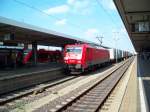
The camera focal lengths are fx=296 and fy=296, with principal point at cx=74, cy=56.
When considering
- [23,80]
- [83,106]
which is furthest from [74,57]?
[83,106]

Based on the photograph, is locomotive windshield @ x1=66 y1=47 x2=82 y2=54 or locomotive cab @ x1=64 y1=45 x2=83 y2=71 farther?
locomotive windshield @ x1=66 y1=47 x2=82 y2=54

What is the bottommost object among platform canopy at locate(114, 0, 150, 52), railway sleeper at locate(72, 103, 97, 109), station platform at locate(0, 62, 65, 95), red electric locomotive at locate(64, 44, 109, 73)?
railway sleeper at locate(72, 103, 97, 109)

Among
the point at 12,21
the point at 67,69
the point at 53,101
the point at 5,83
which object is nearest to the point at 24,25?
the point at 12,21

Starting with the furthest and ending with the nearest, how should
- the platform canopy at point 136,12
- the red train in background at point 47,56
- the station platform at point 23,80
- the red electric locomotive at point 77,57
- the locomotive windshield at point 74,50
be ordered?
the red train in background at point 47,56 → the locomotive windshield at point 74,50 → the red electric locomotive at point 77,57 → the platform canopy at point 136,12 → the station platform at point 23,80

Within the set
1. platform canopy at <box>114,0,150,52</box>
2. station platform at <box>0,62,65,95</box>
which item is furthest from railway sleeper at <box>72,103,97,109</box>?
platform canopy at <box>114,0,150,52</box>

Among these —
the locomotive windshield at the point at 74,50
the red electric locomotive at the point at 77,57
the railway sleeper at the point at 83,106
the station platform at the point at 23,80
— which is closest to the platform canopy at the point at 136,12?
the red electric locomotive at the point at 77,57

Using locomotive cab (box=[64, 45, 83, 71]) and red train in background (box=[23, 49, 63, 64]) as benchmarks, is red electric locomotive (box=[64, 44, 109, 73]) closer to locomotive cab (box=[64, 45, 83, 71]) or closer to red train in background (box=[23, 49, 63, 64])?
locomotive cab (box=[64, 45, 83, 71])

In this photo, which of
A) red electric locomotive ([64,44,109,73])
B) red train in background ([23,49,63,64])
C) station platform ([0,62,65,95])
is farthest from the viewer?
red train in background ([23,49,63,64])

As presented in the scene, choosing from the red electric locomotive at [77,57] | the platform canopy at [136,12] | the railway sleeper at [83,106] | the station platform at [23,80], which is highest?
the platform canopy at [136,12]

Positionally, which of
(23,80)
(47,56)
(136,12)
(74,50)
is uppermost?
(136,12)

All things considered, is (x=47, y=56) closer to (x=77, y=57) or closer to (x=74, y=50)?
(x=74, y=50)

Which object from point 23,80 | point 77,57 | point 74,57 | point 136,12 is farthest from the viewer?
point 74,57

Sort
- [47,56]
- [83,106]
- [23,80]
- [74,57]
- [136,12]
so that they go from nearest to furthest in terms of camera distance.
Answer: [83,106]
[23,80]
[136,12]
[74,57]
[47,56]

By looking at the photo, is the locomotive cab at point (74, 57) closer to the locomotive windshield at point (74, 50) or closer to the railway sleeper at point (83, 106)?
the locomotive windshield at point (74, 50)
